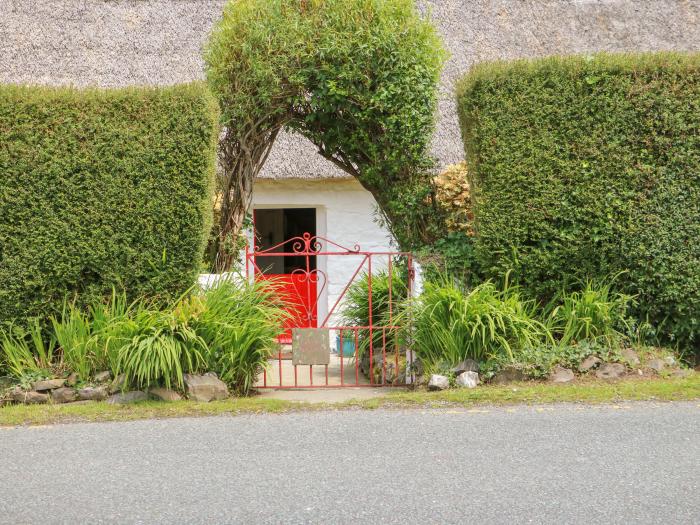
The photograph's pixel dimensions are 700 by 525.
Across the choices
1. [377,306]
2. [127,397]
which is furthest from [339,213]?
[127,397]

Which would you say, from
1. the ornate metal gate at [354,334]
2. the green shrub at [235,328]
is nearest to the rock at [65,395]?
the green shrub at [235,328]

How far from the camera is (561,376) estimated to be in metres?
6.22

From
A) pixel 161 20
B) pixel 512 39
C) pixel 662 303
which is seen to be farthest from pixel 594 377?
pixel 161 20

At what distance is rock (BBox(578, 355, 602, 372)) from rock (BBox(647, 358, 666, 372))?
0.46m

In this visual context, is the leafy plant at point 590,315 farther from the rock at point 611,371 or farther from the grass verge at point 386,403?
the grass verge at point 386,403

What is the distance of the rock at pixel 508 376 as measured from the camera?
20.4ft

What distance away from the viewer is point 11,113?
6.21 meters

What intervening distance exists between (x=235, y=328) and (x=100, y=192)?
1633 mm

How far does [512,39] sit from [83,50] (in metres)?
6.69

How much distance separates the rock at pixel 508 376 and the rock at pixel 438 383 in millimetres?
403

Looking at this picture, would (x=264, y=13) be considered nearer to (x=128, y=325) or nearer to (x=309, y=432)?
(x=128, y=325)

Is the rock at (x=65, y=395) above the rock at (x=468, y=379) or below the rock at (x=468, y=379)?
below

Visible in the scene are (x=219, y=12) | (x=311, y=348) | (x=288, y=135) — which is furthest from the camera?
(x=219, y=12)

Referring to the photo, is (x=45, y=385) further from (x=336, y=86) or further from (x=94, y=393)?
(x=336, y=86)
